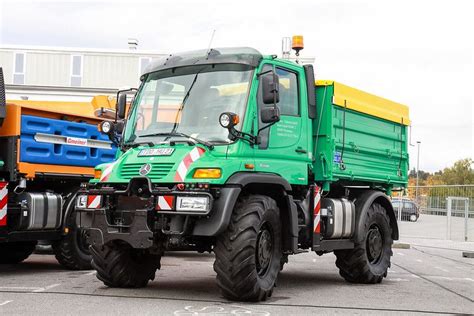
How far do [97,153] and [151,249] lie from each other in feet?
15.6

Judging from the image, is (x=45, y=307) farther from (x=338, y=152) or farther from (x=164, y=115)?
(x=338, y=152)

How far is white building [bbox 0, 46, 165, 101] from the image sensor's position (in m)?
42.1

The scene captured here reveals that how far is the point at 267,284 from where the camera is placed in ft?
27.5

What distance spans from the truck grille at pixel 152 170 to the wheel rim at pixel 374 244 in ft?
14.1

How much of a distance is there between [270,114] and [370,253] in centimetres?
389

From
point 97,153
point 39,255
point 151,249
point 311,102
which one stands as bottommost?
point 39,255

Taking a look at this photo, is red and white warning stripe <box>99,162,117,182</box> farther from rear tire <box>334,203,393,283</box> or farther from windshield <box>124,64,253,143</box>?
rear tire <box>334,203,393,283</box>

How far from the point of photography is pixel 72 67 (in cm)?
4253

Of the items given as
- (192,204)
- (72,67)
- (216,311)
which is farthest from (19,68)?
(216,311)

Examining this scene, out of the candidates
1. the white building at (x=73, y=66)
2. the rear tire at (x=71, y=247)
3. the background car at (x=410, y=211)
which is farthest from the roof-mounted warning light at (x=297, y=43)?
the white building at (x=73, y=66)

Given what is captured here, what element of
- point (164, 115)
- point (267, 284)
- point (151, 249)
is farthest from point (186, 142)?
point (267, 284)

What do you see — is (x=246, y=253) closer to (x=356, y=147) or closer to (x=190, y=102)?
(x=190, y=102)

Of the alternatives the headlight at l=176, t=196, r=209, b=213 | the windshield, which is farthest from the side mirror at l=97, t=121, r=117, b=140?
the headlight at l=176, t=196, r=209, b=213

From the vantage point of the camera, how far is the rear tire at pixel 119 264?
350 inches
